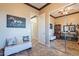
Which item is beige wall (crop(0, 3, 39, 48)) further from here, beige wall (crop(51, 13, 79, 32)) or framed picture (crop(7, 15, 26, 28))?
beige wall (crop(51, 13, 79, 32))

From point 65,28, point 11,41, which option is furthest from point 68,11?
point 11,41

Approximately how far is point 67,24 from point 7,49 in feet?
5.57

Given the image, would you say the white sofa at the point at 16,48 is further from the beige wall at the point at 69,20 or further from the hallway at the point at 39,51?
the beige wall at the point at 69,20

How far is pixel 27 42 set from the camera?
106 inches

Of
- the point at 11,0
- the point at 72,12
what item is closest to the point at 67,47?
the point at 72,12

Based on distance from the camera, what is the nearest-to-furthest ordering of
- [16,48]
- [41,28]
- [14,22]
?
[14,22], [16,48], [41,28]

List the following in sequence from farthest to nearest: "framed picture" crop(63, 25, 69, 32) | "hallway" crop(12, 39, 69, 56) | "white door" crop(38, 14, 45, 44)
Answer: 1. "white door" crop(38, 14, 45, 44)
2. "framed picture" crop(63, 25, 69, 32)
3. "hallway" crop(12, 39, 69, 56)

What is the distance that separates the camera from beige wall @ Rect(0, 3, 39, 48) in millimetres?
2328

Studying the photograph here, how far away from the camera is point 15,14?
2.45m

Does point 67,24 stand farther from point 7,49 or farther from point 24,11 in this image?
point 7,49

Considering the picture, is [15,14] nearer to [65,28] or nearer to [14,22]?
[14,22]

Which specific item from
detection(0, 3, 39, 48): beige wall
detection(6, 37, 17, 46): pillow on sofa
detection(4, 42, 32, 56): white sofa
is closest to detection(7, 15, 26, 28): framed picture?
detection(0, 3, 39, 48): beige wall

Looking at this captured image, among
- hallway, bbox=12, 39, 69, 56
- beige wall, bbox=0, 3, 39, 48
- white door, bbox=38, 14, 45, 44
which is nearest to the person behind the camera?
beige wall, bbox=0, 3, 39, 48

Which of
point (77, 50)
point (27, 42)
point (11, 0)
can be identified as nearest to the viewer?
point (11, 0)
